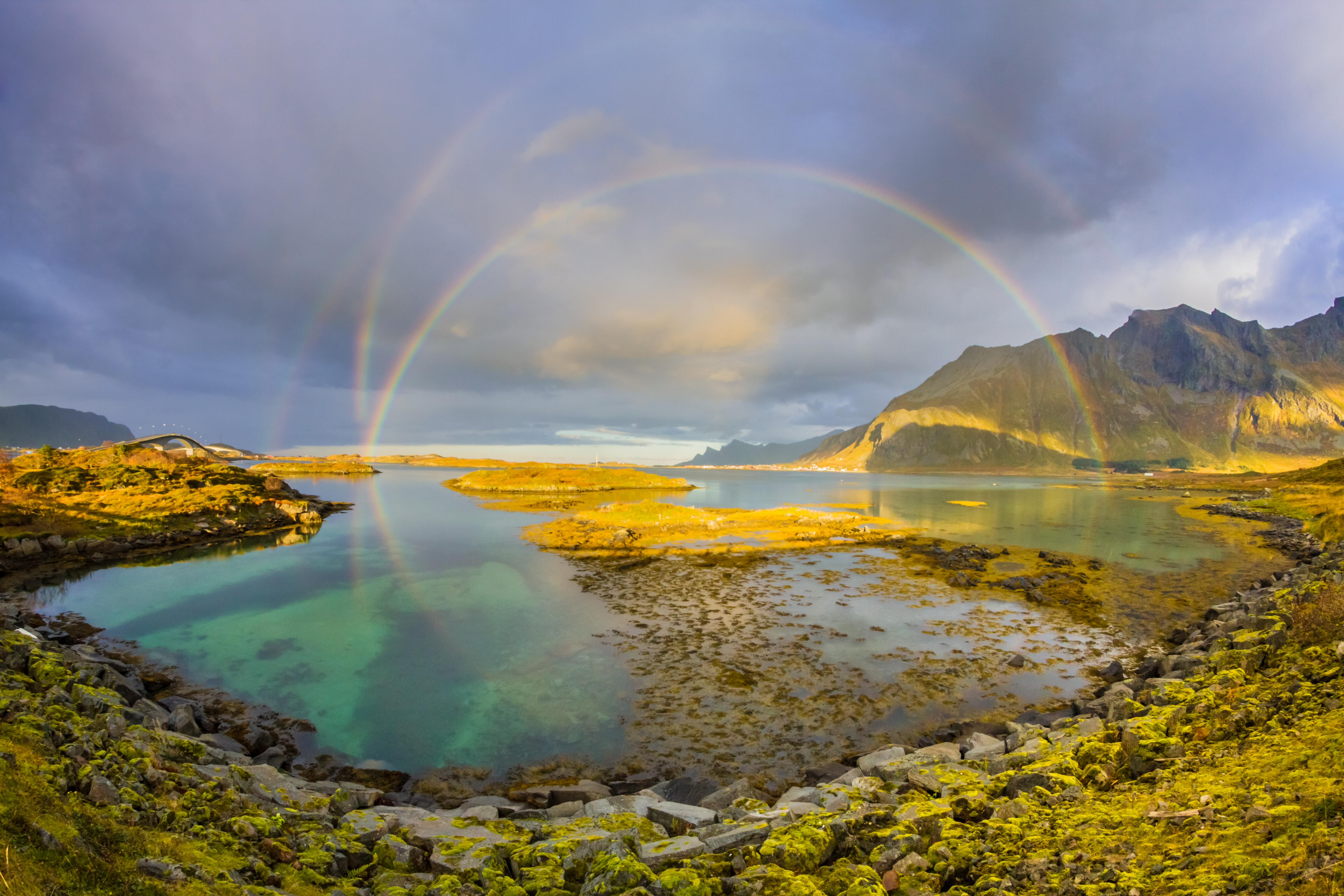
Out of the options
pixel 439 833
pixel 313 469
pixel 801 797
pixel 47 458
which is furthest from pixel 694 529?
pixel 313 469

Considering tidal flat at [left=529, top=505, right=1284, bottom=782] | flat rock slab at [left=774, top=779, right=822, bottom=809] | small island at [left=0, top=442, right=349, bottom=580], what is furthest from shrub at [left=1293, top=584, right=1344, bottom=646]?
small island at [left=0, top=442, right=349, bottom=580]

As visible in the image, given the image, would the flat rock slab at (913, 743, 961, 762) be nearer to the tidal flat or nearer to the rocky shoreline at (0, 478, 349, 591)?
the tidal flat

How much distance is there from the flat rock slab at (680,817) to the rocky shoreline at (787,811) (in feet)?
0.14

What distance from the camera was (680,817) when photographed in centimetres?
870

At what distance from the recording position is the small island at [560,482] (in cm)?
10956

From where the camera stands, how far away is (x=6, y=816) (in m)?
4.68

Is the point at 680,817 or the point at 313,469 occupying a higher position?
the point at 313,469

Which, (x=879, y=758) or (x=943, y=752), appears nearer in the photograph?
(x=943, y=752)

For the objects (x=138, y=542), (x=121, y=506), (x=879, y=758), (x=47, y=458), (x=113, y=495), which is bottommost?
(x=879, y=758)

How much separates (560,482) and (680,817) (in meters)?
108

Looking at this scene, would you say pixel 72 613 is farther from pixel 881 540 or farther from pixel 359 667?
pixel 881 540

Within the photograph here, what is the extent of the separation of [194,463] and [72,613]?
162ft

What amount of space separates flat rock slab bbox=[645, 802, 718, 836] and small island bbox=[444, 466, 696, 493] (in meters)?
98.8

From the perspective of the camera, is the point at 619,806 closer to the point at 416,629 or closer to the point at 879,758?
the point at 879,758
